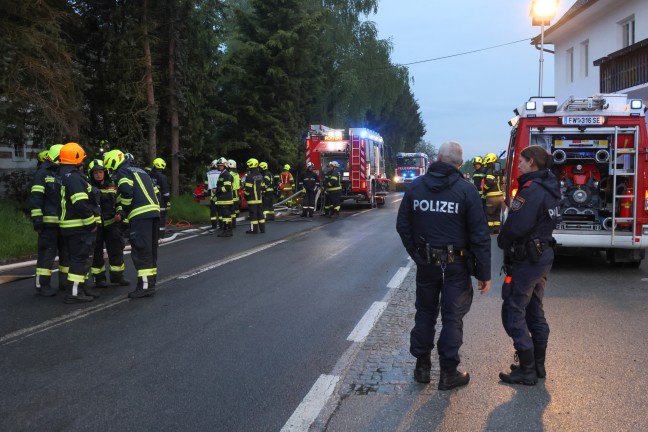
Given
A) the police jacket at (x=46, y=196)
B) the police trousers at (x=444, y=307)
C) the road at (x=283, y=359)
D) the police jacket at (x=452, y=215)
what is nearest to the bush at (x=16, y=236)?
the road at (x=283, y=359)

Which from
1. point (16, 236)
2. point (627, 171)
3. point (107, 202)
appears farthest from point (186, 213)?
point (627, 171)

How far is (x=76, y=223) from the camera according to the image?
702 cm

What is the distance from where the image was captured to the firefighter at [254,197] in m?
14.2

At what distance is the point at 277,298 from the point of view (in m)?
7.11

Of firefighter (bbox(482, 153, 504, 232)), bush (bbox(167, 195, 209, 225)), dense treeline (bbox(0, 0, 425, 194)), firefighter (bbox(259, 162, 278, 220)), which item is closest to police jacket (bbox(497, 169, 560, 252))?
firefighter (bbox(482, 153, 504, 232))

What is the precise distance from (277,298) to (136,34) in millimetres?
12752

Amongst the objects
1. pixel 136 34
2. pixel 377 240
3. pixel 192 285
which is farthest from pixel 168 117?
pixel 192 285

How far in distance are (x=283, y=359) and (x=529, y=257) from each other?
2.08 metres

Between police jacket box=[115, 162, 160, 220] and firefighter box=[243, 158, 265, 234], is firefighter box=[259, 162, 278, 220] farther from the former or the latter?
police jacket box=[115, 162, 160, 220]

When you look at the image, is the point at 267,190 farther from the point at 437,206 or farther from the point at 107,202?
the point at 437,206

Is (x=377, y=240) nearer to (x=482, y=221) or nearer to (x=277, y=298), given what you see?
(x=277, y=298)

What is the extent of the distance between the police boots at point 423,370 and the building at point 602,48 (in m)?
15.8

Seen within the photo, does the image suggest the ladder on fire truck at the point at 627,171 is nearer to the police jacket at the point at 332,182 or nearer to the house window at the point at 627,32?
the police jacket at the point at 332,182

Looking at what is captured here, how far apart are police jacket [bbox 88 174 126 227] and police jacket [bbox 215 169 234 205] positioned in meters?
5.81
